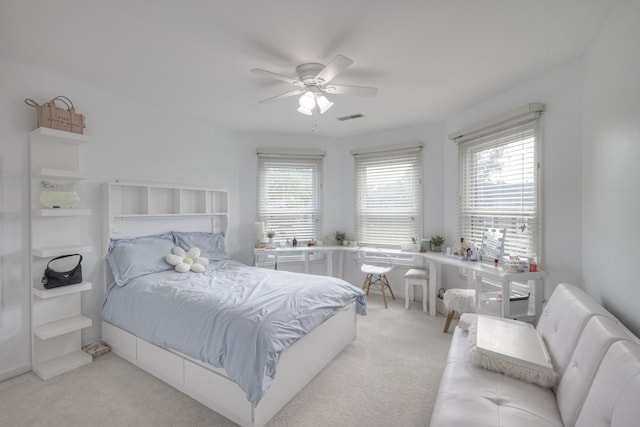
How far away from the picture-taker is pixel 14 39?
211cm

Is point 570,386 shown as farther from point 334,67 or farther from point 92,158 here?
point 92,158

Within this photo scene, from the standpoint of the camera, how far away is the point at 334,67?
2.06 metres

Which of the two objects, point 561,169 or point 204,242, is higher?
point 561,169

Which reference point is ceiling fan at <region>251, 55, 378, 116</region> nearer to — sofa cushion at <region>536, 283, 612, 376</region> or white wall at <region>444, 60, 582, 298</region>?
white wall at <region>444, 60, 582, 298</region>

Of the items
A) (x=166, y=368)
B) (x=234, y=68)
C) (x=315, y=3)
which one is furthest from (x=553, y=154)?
(x=166, y=368)

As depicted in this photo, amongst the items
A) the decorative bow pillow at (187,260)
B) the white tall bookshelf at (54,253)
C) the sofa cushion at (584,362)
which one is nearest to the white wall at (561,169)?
the sofa cushion at (584,362)

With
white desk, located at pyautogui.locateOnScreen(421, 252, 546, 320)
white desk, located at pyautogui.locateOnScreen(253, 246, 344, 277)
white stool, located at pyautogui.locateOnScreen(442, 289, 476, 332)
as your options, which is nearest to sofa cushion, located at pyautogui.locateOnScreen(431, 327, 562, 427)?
white desk, located at pyautogui.locateOnScreen(421, 252, 546, 320)

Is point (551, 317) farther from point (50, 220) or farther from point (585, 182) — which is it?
point (50, 220)

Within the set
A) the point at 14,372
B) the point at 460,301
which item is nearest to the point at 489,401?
the point at 460,301

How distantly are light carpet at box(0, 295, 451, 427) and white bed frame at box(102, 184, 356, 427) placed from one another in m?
0.06

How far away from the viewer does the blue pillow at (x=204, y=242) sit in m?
3.50

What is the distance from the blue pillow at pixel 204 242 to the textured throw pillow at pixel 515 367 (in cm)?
304

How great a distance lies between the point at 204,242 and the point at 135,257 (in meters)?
0.90

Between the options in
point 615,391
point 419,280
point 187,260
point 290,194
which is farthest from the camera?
point 290,194
